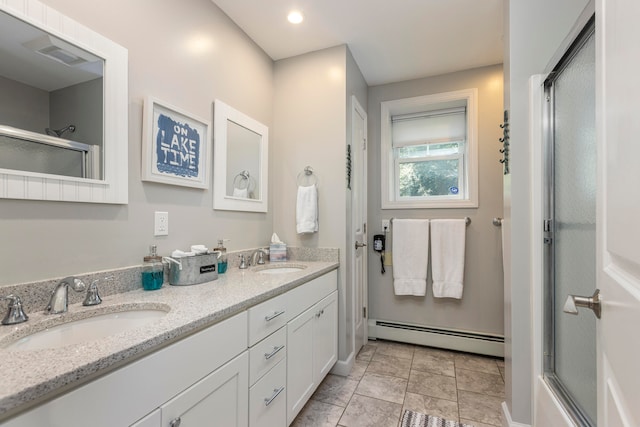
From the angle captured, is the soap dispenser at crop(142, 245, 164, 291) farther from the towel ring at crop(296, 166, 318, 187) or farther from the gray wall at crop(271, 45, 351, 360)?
the towel ring at crop(296, 166, 318, 187)

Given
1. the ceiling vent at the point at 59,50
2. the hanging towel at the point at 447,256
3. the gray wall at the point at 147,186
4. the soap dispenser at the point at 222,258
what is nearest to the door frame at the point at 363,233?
the hanging towel at the point at 447,256

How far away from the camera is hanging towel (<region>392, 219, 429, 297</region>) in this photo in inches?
105

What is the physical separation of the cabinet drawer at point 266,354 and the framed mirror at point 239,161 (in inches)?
34.0

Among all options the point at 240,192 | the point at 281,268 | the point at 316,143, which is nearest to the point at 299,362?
the point at 281,268

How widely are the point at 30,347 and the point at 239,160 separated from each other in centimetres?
141

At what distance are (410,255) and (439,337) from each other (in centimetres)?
77

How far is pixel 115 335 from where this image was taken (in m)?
0.77

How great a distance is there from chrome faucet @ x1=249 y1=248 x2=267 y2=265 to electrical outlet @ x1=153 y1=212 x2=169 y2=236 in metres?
0.68

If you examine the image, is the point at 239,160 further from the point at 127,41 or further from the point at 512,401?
the point at 512,401

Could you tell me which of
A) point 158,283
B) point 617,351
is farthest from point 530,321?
point 158,283

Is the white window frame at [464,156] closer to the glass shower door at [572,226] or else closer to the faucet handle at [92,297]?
the glass shower door at [572,226]

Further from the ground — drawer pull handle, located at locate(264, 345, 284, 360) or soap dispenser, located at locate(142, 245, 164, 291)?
soap dispenser, located at locate(142, 245, 164, 291)

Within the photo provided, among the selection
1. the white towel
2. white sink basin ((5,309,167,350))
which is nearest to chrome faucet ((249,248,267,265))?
the white towel

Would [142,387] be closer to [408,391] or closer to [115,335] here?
[115,335]
